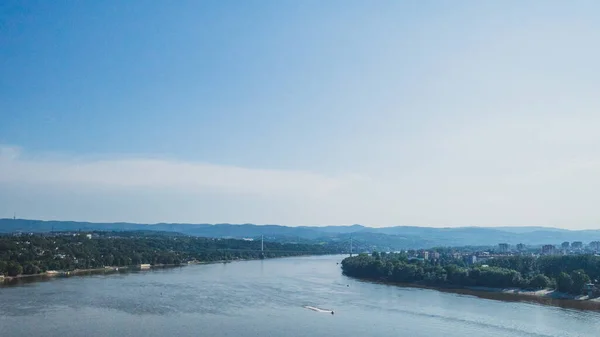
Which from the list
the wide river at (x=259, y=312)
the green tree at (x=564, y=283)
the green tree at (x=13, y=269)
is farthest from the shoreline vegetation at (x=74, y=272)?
the green tree at (x=564, y=283)

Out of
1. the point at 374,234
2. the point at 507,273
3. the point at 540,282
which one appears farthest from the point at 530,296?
the point at 374,234

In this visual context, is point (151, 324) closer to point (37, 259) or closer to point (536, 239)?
point (37, 259)

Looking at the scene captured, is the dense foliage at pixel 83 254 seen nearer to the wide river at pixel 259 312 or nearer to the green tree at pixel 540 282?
the wide river at pixel 259 312

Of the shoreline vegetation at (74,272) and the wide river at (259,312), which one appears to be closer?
the wide river at (259,312)

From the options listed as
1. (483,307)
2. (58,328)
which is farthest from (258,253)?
(58,328)

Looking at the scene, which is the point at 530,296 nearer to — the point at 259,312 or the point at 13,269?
the point at 259,312

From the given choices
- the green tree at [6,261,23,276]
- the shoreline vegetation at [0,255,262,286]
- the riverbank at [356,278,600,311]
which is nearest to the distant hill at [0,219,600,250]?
the shoreline vegetation at [0,255,262,286]
